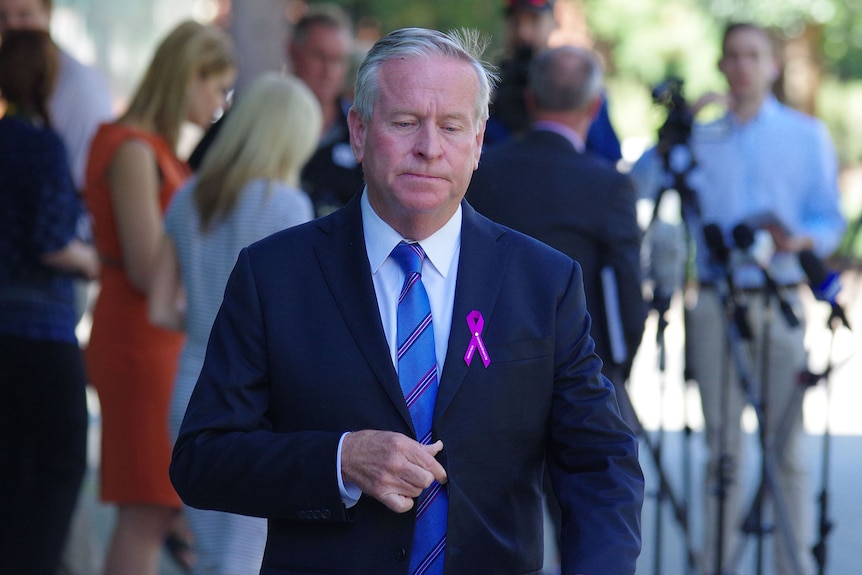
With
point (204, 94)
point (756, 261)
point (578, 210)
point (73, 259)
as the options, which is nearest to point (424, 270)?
point (578, 210)

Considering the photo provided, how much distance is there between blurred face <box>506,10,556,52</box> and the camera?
21.3 ft

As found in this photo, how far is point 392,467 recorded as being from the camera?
224 centimetres

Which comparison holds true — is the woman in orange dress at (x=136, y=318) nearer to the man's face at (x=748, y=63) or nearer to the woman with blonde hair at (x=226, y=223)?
the woman with blonde hair at (x=226, y=223)

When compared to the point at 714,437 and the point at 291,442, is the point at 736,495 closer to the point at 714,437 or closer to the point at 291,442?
the point at 714,437

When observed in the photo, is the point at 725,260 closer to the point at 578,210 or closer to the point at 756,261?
the point at 756,261

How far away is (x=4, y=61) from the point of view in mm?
4820

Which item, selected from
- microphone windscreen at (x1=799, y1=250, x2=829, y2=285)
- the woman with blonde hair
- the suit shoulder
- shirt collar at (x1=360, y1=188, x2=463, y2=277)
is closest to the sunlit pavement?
microphone windscreen at (x1=799, y1=250, x2=829, y2=285)

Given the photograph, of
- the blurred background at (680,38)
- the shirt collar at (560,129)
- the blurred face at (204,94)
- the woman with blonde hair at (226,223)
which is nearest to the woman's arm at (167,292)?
the woman with blonde hair at (226,223)

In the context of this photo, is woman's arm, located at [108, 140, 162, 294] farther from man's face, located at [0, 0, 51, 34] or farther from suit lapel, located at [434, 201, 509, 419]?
suit lapel, located at [434, 201, 509, 419]

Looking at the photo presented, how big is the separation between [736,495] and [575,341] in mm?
3856

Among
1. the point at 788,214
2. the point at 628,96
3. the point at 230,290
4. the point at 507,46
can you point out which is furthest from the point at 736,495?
the point at 628,96

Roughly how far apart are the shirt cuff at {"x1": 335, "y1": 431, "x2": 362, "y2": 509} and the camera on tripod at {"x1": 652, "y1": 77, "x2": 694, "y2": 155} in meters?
3.26

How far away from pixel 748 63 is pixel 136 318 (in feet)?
10.4

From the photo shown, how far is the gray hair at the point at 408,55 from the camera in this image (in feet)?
8.04
